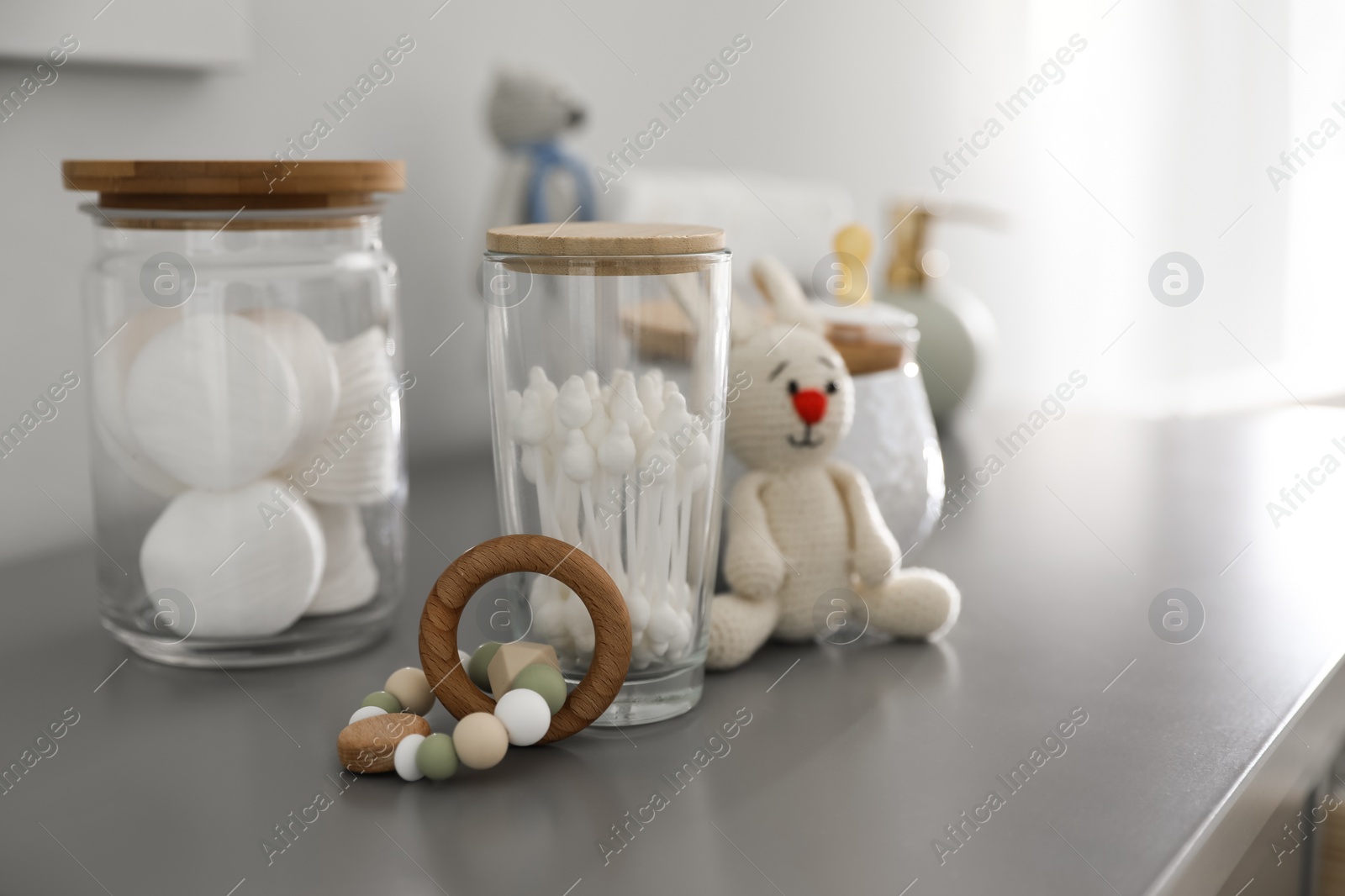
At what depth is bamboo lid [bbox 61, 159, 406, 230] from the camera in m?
0.56

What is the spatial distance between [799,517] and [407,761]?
249 mm

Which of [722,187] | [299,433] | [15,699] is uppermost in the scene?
[722,187]

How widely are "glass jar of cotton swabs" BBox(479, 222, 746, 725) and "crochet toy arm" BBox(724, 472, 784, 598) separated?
63mm

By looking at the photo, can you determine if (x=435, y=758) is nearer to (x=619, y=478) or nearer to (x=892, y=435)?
(x=619, y=478)

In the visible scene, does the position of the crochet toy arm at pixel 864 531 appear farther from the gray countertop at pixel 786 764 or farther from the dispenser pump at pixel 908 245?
the dispenser pump at pixel 908 245

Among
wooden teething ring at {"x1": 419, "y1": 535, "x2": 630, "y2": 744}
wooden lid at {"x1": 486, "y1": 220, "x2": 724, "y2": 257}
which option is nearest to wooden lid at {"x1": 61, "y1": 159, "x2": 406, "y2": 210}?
wooden lid at {"x1": 486, "y1": 220, "x2": 724, "y2": 257}

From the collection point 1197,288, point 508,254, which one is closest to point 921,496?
point 508,254

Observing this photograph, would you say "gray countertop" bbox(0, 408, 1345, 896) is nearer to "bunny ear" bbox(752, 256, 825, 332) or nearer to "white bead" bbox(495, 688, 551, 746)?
"white bead" bbox(495, 688, 551, 746)

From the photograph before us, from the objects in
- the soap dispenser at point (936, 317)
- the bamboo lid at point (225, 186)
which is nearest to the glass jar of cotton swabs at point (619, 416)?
the bamboo lid at point (225, 186)

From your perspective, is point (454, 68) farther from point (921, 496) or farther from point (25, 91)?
point (921, 496)

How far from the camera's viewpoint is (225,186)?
56cm

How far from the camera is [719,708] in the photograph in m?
0.55

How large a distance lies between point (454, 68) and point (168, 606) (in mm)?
596

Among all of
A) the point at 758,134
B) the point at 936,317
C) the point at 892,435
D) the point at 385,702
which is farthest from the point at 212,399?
the point at 758,134
